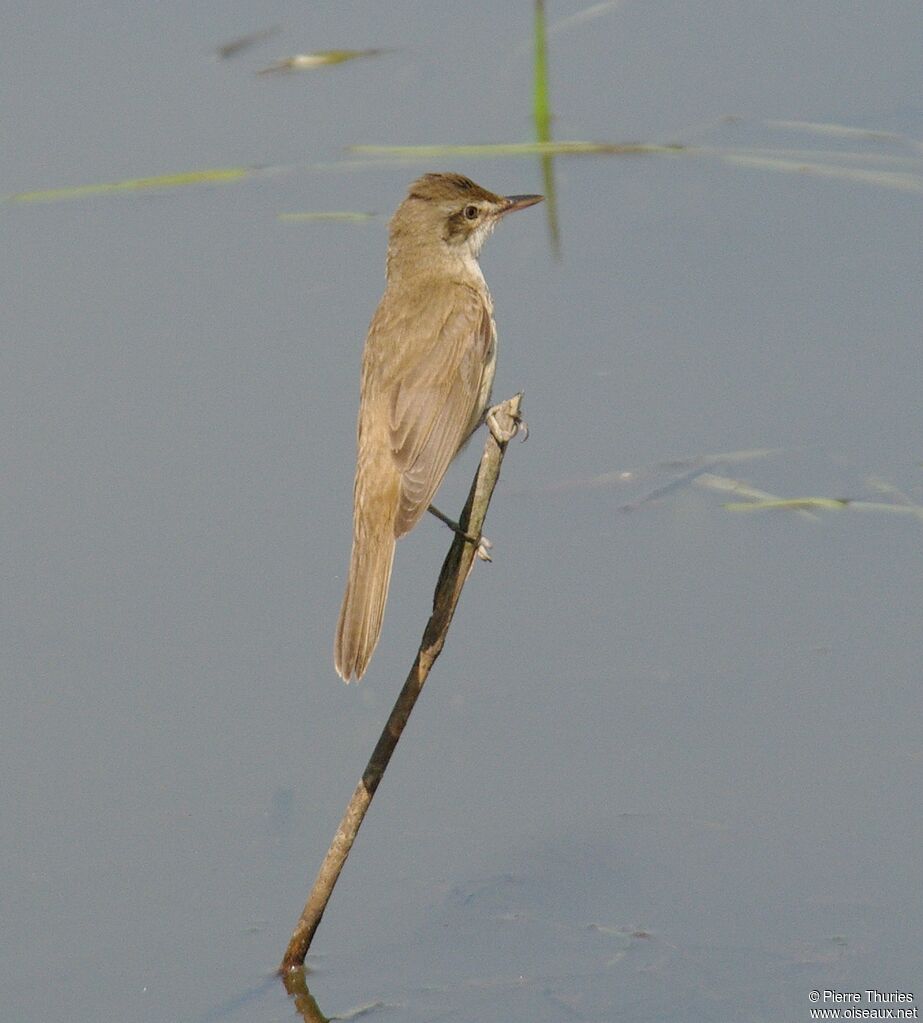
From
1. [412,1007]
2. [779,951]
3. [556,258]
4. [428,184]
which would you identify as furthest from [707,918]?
[556,258]

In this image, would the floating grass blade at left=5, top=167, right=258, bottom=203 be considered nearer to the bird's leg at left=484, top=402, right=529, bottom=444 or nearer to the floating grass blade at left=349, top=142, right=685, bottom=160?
the floating grass blade at left=349, top=142, right=685, bottom=160

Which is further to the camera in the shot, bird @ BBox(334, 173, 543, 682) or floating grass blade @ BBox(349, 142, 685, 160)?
floating grass blade @ BBox(349, 142, 685, 160)

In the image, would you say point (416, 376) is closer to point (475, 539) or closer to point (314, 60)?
point (475, 539)

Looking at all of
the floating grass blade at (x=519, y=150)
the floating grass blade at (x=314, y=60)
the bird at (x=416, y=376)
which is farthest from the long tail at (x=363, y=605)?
the floating grass blade at (x=314, y=60)

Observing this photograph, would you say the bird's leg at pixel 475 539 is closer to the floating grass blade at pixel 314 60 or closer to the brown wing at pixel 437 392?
the brown wing at pixel 437 392

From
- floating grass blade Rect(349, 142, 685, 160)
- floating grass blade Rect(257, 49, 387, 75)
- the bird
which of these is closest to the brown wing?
the bird

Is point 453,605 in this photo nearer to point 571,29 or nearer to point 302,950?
point 302,950
